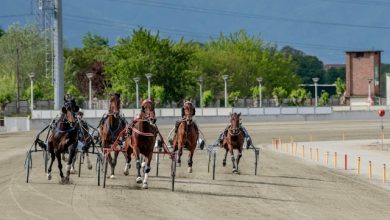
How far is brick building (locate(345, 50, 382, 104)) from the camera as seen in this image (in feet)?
448

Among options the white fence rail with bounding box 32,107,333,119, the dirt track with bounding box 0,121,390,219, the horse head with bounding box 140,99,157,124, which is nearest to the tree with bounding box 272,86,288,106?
the white fence rail with bounding box 32,107,333,119

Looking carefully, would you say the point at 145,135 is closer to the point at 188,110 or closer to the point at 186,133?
the point at 188,110

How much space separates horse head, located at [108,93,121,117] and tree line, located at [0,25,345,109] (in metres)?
71.9

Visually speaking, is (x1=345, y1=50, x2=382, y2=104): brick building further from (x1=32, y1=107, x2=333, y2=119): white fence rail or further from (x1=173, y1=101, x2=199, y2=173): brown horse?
(x1=173, y1=101, x2=199, y2=173): brown horse

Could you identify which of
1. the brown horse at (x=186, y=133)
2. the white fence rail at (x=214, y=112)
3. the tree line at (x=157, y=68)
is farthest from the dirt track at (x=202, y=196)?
the tree line at (x=157, y=68)

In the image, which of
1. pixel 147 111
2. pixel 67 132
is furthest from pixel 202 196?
pixel 67 132

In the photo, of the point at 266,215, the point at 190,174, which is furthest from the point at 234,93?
the point at 266,215

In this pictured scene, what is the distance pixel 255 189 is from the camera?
24812mm

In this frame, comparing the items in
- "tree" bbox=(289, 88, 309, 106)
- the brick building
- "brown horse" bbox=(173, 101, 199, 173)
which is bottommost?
"brown horse" bbox=(173, 101, 199, 173)

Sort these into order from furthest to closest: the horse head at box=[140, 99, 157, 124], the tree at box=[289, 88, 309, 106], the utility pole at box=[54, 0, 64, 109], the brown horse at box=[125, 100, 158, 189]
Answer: the tree at box=[289, 88, 309, 106], the utility pole at box=[54, 0, 64, 109], the horse head at box=[140, 99, 157, 124], the brown horse at box=[125, 100, 158, 189]

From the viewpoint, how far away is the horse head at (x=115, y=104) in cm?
2583

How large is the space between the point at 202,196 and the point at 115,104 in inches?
189

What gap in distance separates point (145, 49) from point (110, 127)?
278 ft

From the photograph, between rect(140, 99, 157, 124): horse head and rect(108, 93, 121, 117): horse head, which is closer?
rect(140, 99, 157, 124): horse head
